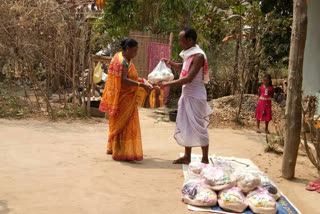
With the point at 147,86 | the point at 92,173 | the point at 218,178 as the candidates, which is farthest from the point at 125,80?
the point at 218,178

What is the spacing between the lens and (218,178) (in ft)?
11.0

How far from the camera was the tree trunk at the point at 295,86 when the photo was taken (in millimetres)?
3986

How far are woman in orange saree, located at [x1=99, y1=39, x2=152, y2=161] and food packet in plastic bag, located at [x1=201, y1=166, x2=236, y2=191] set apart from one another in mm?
1393

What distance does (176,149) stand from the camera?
562 centimetres

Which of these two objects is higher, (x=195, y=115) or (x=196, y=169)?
(x=195, y=115)

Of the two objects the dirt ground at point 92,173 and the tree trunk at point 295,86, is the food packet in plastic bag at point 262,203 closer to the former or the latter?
the dirt ground at point 92,173

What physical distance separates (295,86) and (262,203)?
1.73 meters

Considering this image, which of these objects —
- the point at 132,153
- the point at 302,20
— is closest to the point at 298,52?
the point at 302,20

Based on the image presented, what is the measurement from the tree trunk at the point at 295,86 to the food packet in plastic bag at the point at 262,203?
1.19 meters

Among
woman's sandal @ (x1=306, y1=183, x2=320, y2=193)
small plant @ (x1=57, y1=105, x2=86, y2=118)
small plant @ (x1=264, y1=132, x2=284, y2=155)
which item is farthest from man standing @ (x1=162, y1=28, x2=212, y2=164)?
small plant @ (x1=57, y1=105, x2=86, y2=118)

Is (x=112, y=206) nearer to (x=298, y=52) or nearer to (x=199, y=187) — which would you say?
(x=199, y=187)

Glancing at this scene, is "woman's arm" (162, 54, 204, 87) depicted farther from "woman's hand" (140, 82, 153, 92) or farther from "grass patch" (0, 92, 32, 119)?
"grass patch" (0, 92, 32, 119)

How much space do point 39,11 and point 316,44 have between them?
6.45 meters

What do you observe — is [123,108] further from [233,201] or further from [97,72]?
[97,72]
